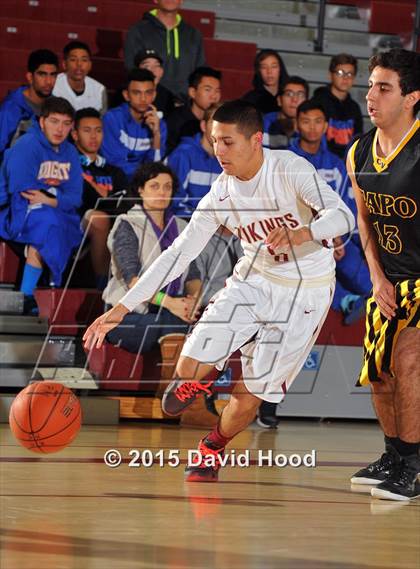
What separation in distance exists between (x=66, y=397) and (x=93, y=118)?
4018mm

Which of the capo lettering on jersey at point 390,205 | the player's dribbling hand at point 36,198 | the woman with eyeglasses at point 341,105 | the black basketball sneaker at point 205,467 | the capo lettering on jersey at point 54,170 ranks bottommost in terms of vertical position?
the black basketball sneaker at point 205,467

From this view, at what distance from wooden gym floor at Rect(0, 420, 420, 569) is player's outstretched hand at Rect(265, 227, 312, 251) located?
41.1 inches

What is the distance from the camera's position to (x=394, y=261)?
493 cm

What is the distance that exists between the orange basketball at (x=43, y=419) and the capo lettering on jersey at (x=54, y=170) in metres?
3.53

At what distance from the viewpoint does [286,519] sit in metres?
3.96

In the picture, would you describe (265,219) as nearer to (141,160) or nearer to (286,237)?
(286,237)

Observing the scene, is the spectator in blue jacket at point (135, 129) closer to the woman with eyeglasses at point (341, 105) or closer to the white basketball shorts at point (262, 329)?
the woman with eyeglasses at point (341, 105)

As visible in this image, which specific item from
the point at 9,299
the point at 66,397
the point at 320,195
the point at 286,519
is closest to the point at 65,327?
the point at 9,299

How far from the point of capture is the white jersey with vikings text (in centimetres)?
486

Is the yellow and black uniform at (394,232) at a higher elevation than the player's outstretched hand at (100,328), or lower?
higher

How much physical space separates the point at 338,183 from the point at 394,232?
4.40m

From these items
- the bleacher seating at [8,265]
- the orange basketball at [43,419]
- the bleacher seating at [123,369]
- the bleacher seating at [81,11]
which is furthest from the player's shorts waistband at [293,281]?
the bleacher seating at [81,11]

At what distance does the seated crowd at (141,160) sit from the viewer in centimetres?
777

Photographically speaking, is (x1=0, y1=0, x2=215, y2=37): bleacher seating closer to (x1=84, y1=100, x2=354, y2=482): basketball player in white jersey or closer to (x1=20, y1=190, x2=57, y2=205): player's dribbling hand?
(x1=20, y1=190, x2=57, y2=205): player's dribbling hand
